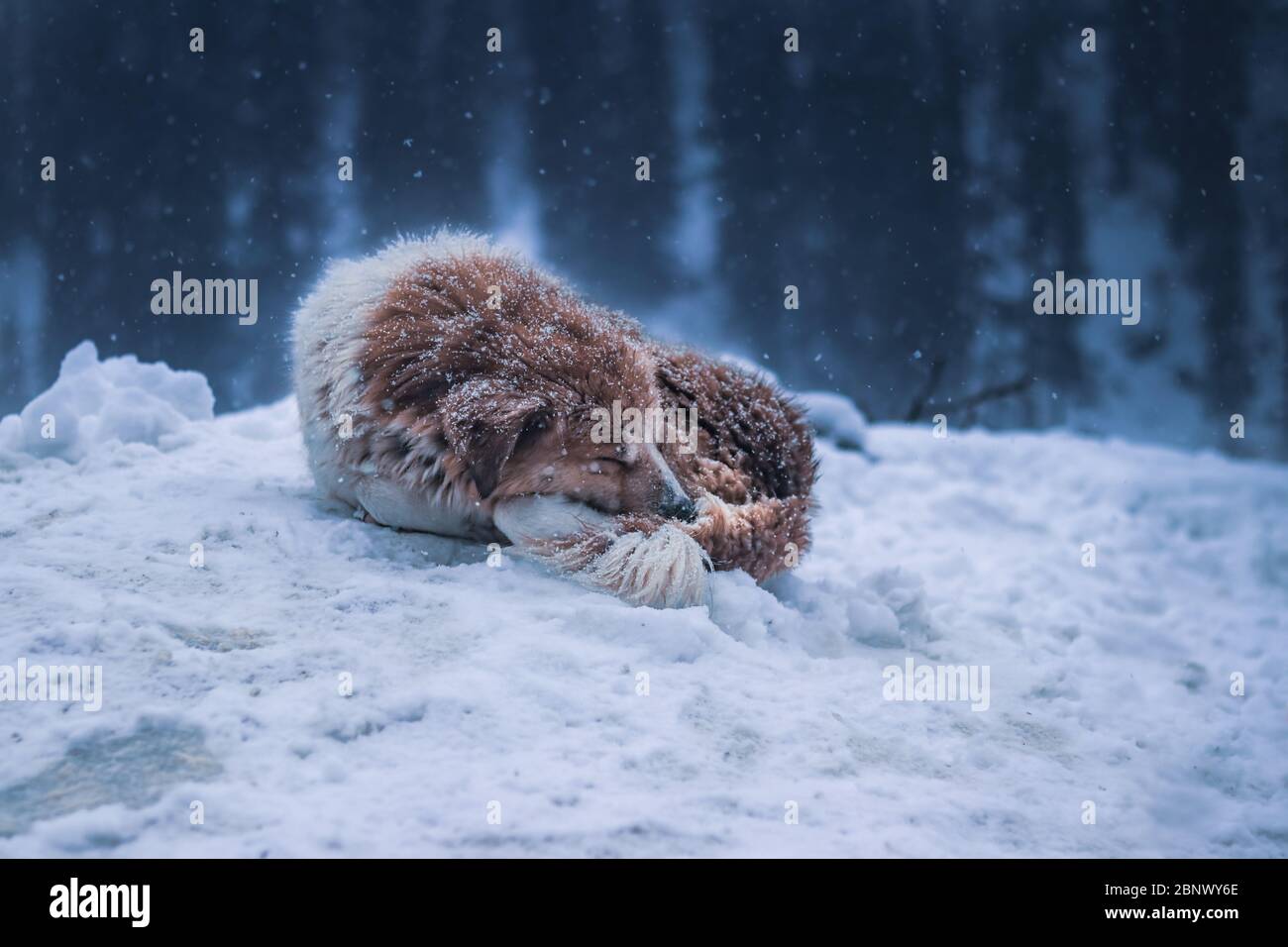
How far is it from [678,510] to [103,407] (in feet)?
9.60

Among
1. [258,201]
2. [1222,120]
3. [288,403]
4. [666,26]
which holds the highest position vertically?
[666,26]

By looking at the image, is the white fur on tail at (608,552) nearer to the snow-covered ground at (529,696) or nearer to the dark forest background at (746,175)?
the snow-covered ground at (529,696)

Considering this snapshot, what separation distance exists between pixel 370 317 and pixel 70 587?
4.48ft

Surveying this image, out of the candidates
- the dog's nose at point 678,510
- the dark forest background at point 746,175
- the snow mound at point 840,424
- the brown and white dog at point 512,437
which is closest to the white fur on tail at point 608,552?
the brown and white dog at point 512,437

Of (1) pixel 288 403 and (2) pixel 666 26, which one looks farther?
(2) pixel 666 26

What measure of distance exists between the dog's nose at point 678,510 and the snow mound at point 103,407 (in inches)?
102

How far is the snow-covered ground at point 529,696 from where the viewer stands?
1740 millimetres

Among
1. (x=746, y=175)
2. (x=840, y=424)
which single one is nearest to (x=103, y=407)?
(x=840, y=424)

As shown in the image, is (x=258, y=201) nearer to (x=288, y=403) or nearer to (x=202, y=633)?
(x=288, y=403)

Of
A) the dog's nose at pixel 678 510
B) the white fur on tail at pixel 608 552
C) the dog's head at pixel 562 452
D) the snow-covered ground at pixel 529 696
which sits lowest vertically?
the snow-covered ground at pixel 529 696

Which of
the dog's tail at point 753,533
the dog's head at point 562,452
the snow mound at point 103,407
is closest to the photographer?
the dog's head at point 562,452

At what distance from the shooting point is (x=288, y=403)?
17.0 feet

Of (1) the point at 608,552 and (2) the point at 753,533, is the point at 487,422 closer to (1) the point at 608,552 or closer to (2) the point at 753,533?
(1) the point at 608,552
